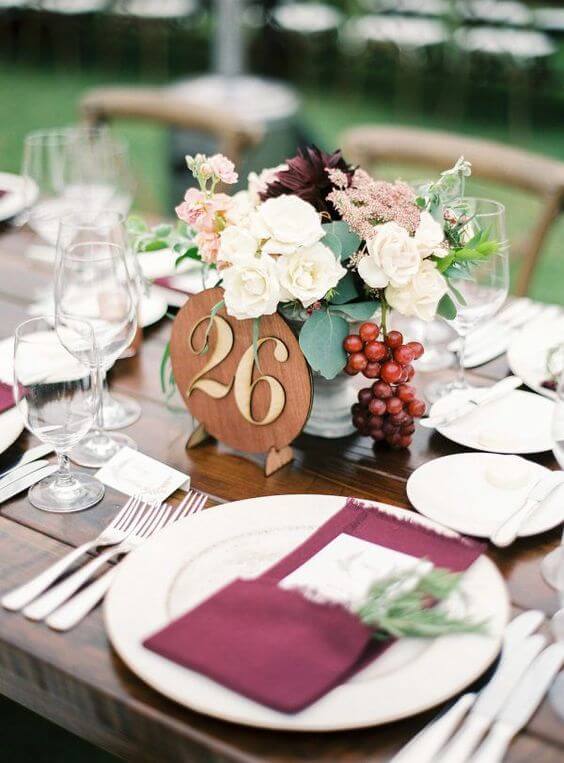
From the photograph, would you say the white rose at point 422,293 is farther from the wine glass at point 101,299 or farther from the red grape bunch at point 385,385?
the wine glass at point 101,299

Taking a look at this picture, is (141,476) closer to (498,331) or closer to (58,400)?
(58,400)

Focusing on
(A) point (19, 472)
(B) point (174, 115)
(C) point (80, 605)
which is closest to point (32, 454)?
(A) point (19, 472)

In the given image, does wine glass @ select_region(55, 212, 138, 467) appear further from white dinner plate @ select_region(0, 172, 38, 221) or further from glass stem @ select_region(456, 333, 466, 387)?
white dinner plate @ select_region(0, 172, 38, 221)

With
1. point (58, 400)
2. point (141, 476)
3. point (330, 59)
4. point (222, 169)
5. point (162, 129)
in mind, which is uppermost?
point (222, 169)

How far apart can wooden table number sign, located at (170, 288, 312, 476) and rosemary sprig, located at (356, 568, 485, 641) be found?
33cm

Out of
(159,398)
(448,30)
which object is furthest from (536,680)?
(448,30)

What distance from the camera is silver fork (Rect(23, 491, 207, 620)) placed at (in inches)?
36.4

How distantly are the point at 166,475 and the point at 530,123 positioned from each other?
608cm

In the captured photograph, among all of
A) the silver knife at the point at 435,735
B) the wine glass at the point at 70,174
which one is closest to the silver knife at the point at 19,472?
the silver knife at the point at 435,735

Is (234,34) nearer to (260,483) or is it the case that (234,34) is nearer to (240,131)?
(240,131)

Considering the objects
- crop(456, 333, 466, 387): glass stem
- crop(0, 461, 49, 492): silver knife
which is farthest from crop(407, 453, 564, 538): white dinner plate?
crop(0, 461, 49, 492): silver knife

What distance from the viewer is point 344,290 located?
1.16 metres

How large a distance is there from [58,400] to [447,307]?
463mm

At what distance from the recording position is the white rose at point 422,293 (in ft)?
3.69
